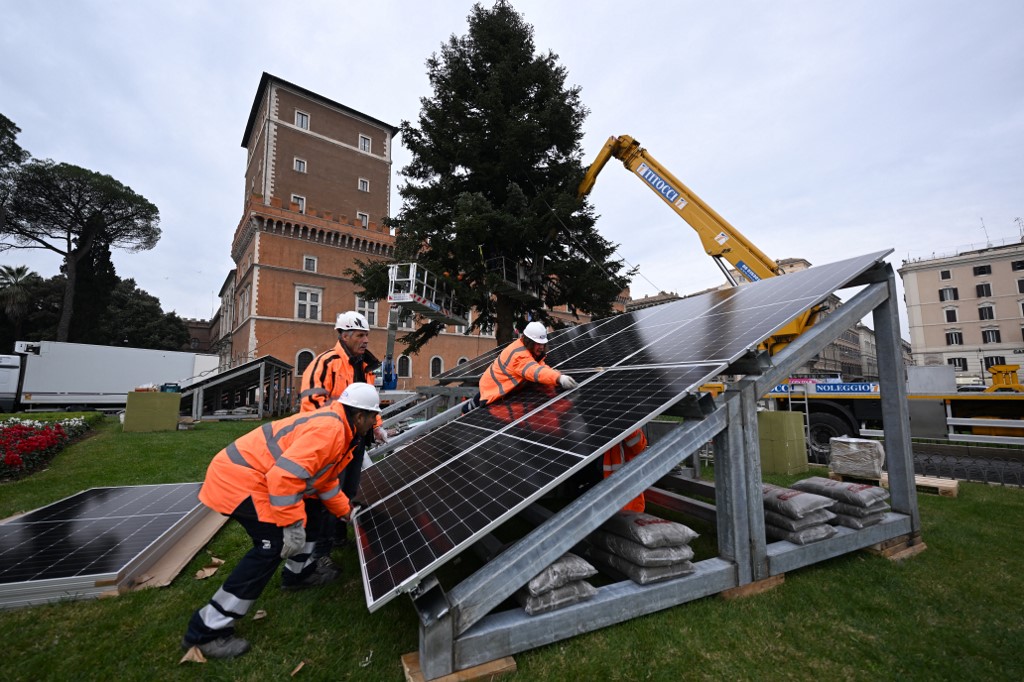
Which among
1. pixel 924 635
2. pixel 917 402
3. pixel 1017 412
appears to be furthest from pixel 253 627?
pixel 1017 412

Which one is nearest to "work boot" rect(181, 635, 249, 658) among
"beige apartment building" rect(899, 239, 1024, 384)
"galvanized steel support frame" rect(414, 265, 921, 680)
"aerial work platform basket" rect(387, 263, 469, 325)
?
"galvanized steel support frame" rect(414, 265, 921, 680)

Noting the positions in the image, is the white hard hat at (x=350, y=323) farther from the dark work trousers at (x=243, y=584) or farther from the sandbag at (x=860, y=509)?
the sandbag at (x=860, y=509)

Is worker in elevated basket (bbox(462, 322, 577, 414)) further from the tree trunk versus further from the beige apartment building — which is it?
the beige apartment building

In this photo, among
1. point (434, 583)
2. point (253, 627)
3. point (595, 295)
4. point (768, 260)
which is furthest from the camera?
point (595, 295)

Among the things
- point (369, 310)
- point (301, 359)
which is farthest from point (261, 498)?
point (369, 310)

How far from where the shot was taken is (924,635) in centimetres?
295

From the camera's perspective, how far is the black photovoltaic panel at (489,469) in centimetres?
248

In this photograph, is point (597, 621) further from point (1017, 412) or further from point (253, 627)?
point (1017, 412)

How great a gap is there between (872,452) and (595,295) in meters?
10.5

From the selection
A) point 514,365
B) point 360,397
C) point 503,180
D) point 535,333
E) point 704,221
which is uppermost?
point 503,180

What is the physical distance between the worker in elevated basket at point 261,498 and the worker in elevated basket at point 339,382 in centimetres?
97

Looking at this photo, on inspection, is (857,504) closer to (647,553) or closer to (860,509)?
(860,509)

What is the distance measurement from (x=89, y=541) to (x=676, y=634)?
5.53m

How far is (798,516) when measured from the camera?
3.73 metres
